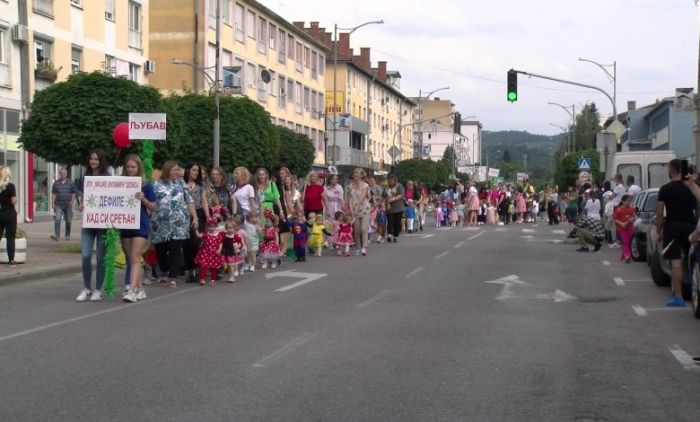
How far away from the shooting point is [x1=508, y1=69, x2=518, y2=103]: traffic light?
111ft

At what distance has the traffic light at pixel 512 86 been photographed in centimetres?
3378

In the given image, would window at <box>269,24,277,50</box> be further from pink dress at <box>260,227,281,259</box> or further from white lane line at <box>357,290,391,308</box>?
white lane line at <box>357,290,391,308</box>

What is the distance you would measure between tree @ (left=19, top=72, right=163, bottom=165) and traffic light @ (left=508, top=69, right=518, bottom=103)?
16.7 metres

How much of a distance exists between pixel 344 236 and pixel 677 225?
9870mm

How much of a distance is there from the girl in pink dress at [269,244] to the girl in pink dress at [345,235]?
3.54 m

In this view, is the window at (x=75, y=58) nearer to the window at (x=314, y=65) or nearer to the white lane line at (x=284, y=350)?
the white lane line at (x=284, y=350)

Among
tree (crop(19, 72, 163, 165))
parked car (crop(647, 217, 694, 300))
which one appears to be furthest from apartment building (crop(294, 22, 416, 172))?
parked car (crop(647, 217, 694, 300))

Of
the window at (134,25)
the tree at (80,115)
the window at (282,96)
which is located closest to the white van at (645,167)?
the tree at (80,115)

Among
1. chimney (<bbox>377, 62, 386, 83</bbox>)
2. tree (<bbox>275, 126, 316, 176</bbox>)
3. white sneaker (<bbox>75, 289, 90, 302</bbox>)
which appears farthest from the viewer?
chimney (<bbox>377, 62, 386, 83</bbox>)

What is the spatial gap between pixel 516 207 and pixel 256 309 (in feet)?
120

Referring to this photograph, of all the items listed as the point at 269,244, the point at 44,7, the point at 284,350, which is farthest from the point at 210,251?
the point at 44,7

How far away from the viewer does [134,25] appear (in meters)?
44.2

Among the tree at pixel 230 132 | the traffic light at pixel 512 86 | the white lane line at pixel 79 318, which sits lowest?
the white lane line at pixel 79 318

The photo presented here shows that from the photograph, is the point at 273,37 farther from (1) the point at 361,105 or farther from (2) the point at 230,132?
(2) the point at 230,132
